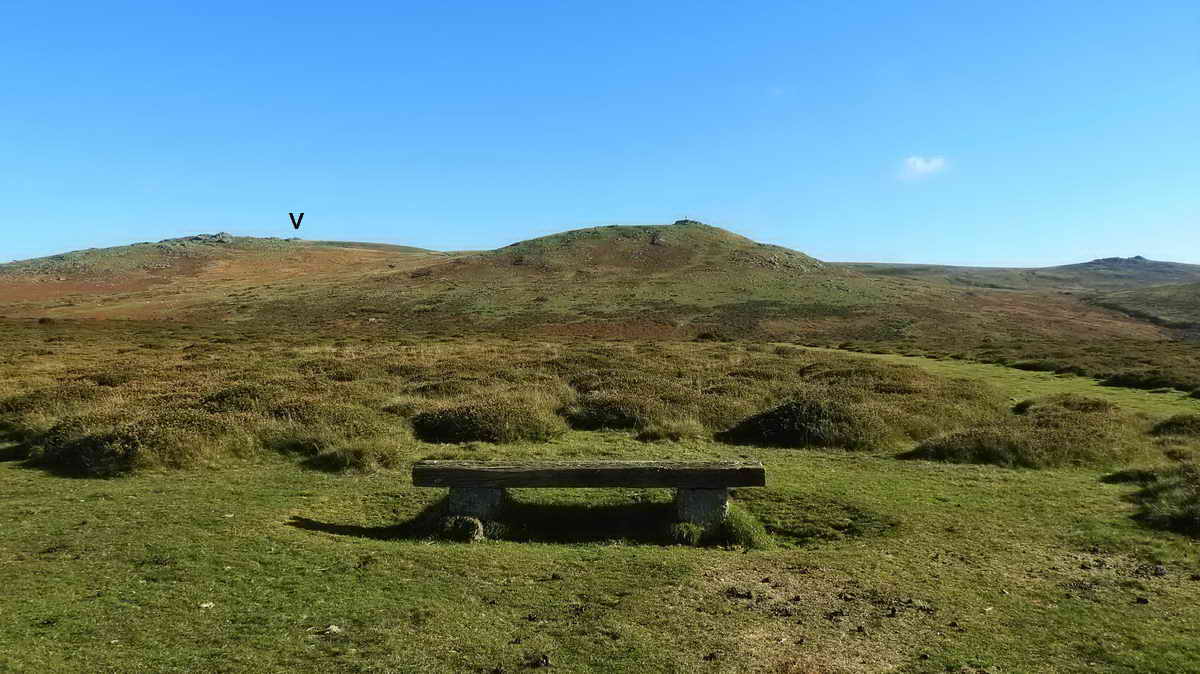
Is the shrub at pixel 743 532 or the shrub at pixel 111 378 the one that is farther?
the shrub at pixel 111 378

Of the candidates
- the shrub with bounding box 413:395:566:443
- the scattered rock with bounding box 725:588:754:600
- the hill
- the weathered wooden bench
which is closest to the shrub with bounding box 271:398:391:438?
the shrub with bounding box 413:395:566:443

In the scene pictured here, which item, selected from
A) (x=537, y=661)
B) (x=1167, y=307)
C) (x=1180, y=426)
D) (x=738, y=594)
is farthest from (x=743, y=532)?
(x=1167, y=307)

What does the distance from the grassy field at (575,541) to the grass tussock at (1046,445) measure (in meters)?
0.11

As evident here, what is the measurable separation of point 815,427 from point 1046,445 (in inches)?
198

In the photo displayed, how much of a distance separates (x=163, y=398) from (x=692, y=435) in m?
14.7

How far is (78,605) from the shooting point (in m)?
7.59

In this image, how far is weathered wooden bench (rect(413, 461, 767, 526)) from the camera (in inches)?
444

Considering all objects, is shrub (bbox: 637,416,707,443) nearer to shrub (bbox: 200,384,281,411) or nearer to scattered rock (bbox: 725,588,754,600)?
scattered rock (bbox: 725,588,754,600)

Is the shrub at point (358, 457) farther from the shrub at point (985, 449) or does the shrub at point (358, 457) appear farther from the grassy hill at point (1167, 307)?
the grassy hill at point (1167, 307)

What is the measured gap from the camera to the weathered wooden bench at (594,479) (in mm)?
11266

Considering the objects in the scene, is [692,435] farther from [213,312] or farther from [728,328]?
[213,312]

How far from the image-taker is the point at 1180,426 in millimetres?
18859

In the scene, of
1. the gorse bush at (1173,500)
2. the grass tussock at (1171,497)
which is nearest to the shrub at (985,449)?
the grass tussock at (1171,497)

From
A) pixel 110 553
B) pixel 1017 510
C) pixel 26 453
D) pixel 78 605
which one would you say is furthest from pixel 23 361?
pixel 1017 510
